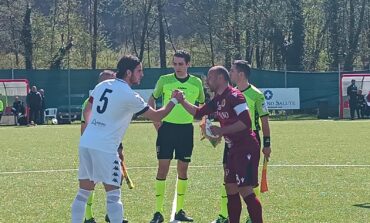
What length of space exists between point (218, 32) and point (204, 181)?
1768 inches

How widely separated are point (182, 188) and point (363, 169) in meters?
6.59

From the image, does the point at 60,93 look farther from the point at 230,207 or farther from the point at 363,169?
the point at 230,207

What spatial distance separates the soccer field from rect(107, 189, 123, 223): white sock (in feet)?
6.84

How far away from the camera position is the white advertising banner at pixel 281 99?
4109cm

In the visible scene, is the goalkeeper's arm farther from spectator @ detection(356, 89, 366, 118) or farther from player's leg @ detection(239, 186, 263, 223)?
spectator @ detection(356, 89, 366, 118)

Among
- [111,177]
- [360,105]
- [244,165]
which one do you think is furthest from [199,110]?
[360,105]

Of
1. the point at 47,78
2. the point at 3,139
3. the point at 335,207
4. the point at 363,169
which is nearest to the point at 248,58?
the point at 47,78

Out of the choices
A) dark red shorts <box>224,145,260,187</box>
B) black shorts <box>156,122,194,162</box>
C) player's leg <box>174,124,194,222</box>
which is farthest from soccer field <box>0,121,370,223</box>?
dark red shorts <box>224,145,260,187</box>

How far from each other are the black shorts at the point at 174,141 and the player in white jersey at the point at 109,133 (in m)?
2.48

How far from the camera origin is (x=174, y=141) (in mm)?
11070

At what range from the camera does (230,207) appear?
914 cm

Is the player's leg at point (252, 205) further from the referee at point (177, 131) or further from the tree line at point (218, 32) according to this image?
the tree line at point (218, 32)

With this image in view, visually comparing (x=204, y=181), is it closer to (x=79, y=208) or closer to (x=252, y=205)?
(x=252, y=205)

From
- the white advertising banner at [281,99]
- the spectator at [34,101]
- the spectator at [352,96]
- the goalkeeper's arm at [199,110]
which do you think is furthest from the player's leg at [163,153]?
the white advertising banner at [281,99]
